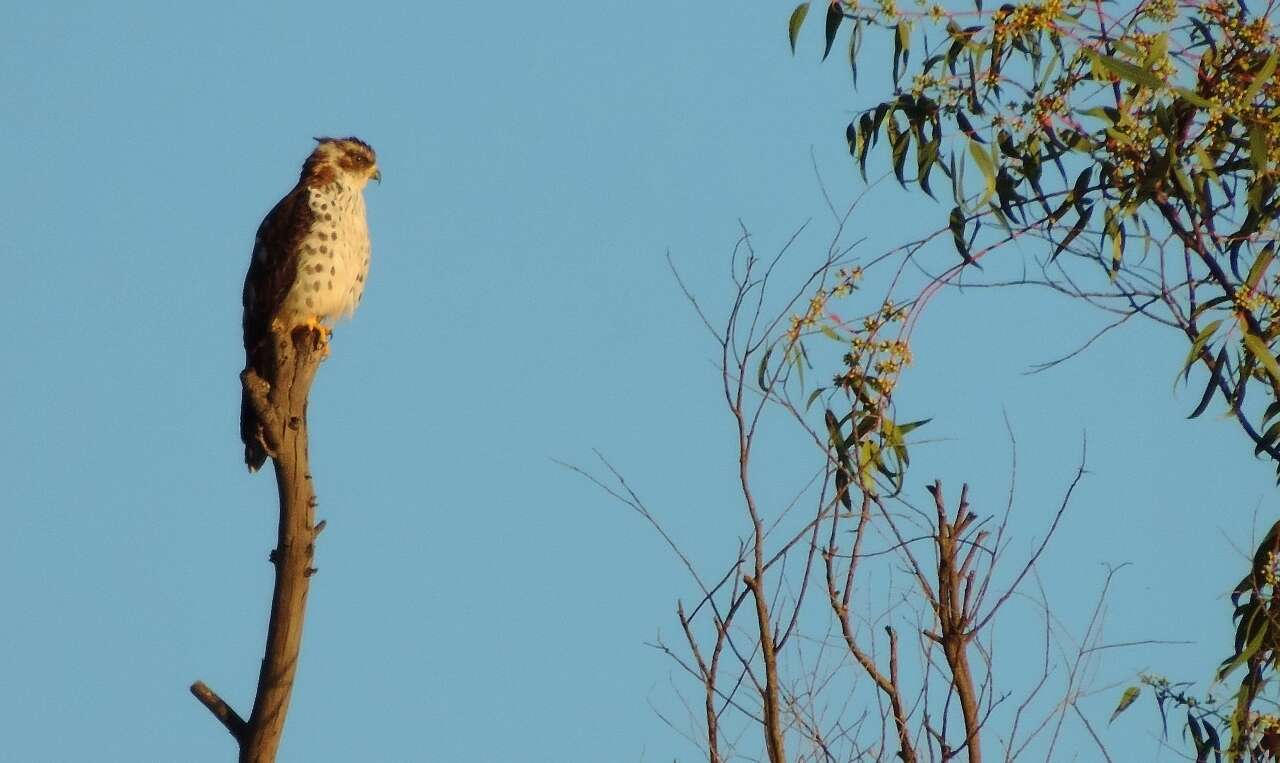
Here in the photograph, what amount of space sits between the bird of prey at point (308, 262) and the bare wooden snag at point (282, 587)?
78.8 inches

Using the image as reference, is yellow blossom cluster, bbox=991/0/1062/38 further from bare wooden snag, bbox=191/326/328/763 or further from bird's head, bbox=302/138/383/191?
bird's head, bbox=302/138/383/191

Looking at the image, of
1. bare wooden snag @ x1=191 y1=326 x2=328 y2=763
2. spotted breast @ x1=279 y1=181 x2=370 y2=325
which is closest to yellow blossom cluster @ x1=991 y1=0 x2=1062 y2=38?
bare wooden snag @ x1=191 y1=326 x2=328 y2=763

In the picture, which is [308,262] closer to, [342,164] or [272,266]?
[272,266]

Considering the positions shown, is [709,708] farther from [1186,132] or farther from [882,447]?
[1186,132]

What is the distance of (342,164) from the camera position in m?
6.90

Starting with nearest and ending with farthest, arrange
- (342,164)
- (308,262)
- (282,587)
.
→ 1. (282,587)
2. (308,262)
3. (342,164)

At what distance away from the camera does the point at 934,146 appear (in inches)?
184

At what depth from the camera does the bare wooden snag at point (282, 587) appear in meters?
3.66

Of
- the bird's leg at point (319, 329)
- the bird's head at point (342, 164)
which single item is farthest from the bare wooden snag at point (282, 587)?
the bird's head at point (342, 164)

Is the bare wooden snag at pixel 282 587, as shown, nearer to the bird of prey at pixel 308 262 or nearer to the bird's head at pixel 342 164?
the bird of prey at pixel 308 262

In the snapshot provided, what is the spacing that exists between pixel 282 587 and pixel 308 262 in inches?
107

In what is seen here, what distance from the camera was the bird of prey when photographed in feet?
20.6

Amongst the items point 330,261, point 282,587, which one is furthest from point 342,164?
point 282,587

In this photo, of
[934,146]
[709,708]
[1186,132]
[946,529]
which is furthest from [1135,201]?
[709,708]
